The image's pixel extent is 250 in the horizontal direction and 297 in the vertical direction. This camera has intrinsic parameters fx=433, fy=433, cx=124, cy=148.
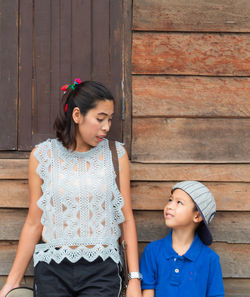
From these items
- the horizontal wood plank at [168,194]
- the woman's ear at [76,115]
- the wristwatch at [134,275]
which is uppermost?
the woman's ear at [76,115]

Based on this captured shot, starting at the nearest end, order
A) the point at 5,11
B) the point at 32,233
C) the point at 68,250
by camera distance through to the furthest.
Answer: the point at 68,250
the point at 32,233
the point at 5,11

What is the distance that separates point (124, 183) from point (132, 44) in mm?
935

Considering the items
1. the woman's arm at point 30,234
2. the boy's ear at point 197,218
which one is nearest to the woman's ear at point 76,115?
the woman's arm at point 30,234

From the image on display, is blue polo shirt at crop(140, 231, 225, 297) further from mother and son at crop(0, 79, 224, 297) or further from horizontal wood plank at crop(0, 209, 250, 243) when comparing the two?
horizontal wood plank at crop(0, 209, 250, 243)

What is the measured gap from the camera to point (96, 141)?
2.48 metres

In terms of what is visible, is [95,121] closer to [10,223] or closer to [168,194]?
[168,194]

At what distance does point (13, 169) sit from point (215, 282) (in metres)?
1.44

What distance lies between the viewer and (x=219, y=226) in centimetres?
289

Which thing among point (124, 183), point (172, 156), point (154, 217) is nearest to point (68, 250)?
point (124, 183)

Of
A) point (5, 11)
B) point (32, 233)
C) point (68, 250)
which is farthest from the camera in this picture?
point (5, 11)

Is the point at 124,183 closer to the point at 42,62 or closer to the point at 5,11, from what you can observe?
the point at 42,62

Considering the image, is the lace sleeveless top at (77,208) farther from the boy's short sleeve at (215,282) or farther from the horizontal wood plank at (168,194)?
the boy's short sleeve at (215,282)

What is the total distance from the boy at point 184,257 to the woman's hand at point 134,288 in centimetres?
13

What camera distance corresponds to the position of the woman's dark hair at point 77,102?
7.89ft
